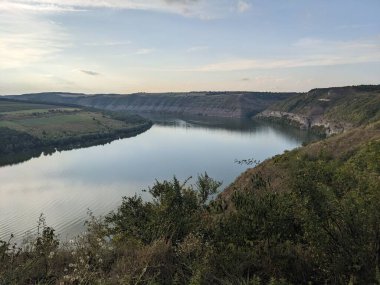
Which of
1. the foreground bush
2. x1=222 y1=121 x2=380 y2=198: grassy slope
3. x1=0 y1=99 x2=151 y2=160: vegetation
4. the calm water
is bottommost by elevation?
the calm water

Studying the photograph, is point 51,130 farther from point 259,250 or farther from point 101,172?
point 259,250

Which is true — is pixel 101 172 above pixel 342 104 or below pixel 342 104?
below

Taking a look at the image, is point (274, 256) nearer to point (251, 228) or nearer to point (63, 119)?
point (251, 228)

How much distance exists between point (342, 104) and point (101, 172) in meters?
112

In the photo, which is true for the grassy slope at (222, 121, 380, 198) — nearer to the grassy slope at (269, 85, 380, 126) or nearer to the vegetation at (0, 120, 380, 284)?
the vegetation at (0, 120, 380, 284)

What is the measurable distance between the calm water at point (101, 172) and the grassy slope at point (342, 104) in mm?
18385

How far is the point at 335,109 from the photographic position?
149750 millimetres

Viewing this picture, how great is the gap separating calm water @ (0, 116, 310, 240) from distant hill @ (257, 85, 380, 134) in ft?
52.3

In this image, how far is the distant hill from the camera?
11968cm

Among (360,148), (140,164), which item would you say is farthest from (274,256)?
(140,164)

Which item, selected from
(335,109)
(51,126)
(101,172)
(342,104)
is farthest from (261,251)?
(342,104)

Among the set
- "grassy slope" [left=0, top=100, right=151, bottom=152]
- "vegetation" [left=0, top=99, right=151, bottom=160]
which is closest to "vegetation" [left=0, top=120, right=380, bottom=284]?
"vegetation" [left=0, top=99, right=151, bottom=160]

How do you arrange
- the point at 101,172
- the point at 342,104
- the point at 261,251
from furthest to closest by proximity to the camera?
1. the point at 342,104
2. the point at 101,172
3. the point at 261,251

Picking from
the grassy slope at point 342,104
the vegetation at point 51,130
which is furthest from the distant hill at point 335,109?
the vegetation at point 51,130
